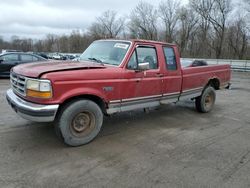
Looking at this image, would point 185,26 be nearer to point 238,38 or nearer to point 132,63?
point 238,38

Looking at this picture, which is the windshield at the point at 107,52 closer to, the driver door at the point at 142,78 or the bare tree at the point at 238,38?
the driver door at the point at 142,78

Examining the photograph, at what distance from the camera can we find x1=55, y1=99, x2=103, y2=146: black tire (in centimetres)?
415

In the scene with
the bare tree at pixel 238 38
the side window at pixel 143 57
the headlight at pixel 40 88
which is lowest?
the headlight at pixel 40 88

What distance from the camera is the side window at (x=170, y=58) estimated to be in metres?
5.81

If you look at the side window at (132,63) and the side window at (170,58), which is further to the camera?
the side window at (170,58)

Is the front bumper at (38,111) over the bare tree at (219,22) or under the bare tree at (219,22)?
under

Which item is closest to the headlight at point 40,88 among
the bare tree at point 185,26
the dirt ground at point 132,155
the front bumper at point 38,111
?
the front bumper at point 38,111

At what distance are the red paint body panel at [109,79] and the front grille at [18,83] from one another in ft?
0.32

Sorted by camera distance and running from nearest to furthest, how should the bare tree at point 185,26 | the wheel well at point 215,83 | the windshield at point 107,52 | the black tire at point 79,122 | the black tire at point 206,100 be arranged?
the black tire at point 79,122
the windshield at point 107,52
the black tire at point 206,100
the wheel well at point 215,83
the bare tree at point 185,26

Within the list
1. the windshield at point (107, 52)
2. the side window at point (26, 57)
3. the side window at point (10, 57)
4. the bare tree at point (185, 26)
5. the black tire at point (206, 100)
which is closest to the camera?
the windshield at point (107, 52)

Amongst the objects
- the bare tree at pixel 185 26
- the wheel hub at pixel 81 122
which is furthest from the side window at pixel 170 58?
the bare tree at pixel 185 26

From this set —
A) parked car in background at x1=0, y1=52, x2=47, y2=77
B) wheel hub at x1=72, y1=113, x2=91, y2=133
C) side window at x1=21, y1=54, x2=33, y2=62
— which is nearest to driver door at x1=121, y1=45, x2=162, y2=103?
wheel hub at x1=72, y1=113, x2=91, y2=133

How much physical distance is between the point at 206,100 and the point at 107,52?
3740 millimetres

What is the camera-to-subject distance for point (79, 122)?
4.45 metres
